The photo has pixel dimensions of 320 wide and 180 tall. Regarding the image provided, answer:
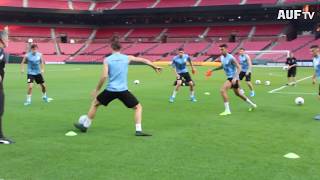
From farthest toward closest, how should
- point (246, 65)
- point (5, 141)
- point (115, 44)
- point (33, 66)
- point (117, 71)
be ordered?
point (246, 65) < point (33, 66) < point (117, 71) < point (115, 44) < point (5, 141)

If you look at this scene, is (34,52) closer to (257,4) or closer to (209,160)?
(209,160)

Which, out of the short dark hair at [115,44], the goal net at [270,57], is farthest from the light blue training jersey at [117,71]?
the goal net at [270,57]

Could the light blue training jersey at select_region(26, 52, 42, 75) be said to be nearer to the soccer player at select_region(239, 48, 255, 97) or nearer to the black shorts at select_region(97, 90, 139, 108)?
the black shorts at select_region(97, 90, 139, 108)

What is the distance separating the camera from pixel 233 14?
66312 millimetres

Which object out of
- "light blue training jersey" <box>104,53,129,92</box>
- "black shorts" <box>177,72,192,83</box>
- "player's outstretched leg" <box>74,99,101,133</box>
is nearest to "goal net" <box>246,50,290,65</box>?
"black shorts" <box>177,72,192,83</box>

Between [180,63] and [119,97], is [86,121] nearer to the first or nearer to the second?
[119,97]

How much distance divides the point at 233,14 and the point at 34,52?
5334 centimetres

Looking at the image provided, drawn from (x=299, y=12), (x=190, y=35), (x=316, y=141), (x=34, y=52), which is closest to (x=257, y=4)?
(x=299, y=12)

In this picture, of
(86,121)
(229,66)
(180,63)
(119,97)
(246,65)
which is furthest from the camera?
(246,65)

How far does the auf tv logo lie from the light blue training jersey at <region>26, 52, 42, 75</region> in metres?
45.7

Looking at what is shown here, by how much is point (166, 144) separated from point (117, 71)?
188 centimetres

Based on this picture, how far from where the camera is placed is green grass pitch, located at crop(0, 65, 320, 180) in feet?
22.6

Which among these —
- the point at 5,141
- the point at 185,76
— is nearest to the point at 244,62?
the point at 185,76

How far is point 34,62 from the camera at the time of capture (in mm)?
16375
